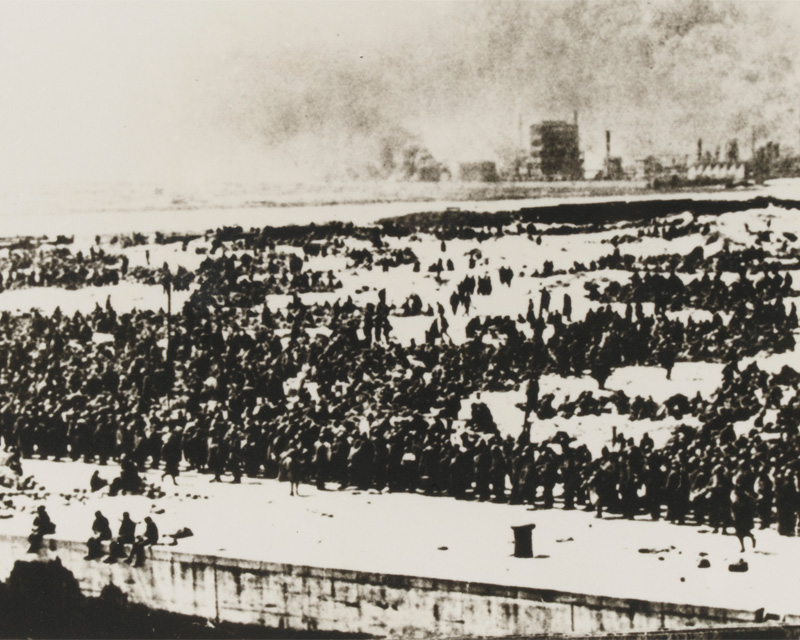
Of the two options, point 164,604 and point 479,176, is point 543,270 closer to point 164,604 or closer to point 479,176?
point 479,176

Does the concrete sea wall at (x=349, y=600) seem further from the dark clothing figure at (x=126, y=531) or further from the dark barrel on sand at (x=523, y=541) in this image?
the dark barrel on sand at (x=523, y=541)

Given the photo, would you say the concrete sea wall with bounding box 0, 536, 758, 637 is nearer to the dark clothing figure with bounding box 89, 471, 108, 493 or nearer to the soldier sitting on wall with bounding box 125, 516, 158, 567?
the soldier sitting on wall with bounding box 125, 516, 158, 567

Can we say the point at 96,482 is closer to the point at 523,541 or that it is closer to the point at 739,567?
the point at 523,541

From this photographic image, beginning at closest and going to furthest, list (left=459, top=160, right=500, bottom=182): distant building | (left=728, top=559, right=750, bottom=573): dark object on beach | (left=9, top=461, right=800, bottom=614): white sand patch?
→ (left=9, top=461, right=800, bottom=614): white sand patch, (left=728, top=559, right=750, bottom=573): dark object on beach, (left=459, top=160, right=500, bottom=182): distant building

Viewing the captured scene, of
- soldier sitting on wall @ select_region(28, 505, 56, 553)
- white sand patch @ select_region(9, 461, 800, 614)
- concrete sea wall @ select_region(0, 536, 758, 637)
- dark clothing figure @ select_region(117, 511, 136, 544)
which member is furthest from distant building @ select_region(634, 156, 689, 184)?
soldier sitting on wall @ select_region(28, 505, 56, 553)

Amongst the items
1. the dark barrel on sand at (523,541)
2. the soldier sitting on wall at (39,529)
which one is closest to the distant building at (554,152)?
the dark barrel on sand at (523,541)
